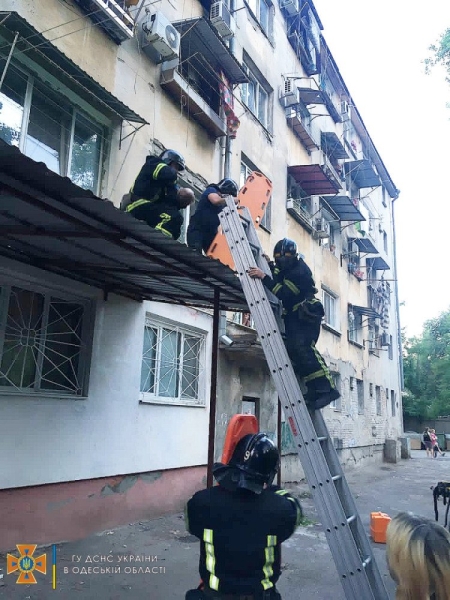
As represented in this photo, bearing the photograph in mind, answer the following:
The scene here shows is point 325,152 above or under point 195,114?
above

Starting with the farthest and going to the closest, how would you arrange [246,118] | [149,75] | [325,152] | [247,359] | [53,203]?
1. [325,152]
2. [246,118]
3. [247,359]
4. [149,75]
5. [53,203]

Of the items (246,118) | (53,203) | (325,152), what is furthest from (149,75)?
(325,152)

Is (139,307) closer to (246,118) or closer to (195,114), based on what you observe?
(195,114)

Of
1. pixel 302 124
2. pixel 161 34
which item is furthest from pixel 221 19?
pixel 302 124

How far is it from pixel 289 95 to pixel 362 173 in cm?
849

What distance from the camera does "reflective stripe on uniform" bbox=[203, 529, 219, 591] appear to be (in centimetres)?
229

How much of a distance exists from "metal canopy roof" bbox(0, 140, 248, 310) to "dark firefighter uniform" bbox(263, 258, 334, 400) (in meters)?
0.48

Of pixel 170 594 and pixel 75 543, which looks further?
pixel 75 543

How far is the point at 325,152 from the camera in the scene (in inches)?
661

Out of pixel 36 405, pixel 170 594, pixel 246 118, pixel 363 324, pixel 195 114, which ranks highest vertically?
pixel 246 118

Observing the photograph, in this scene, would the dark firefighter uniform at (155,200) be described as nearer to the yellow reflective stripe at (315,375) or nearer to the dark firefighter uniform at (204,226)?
the dark firefighter uniform at (204,226)

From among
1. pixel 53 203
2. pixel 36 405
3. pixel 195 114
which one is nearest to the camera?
pixel 53 203

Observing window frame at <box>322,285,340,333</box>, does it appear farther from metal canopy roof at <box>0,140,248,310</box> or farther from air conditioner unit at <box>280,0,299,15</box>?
metal canopy roof at <box>0,140,248,310</box>

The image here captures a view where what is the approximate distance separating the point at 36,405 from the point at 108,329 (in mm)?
1466
